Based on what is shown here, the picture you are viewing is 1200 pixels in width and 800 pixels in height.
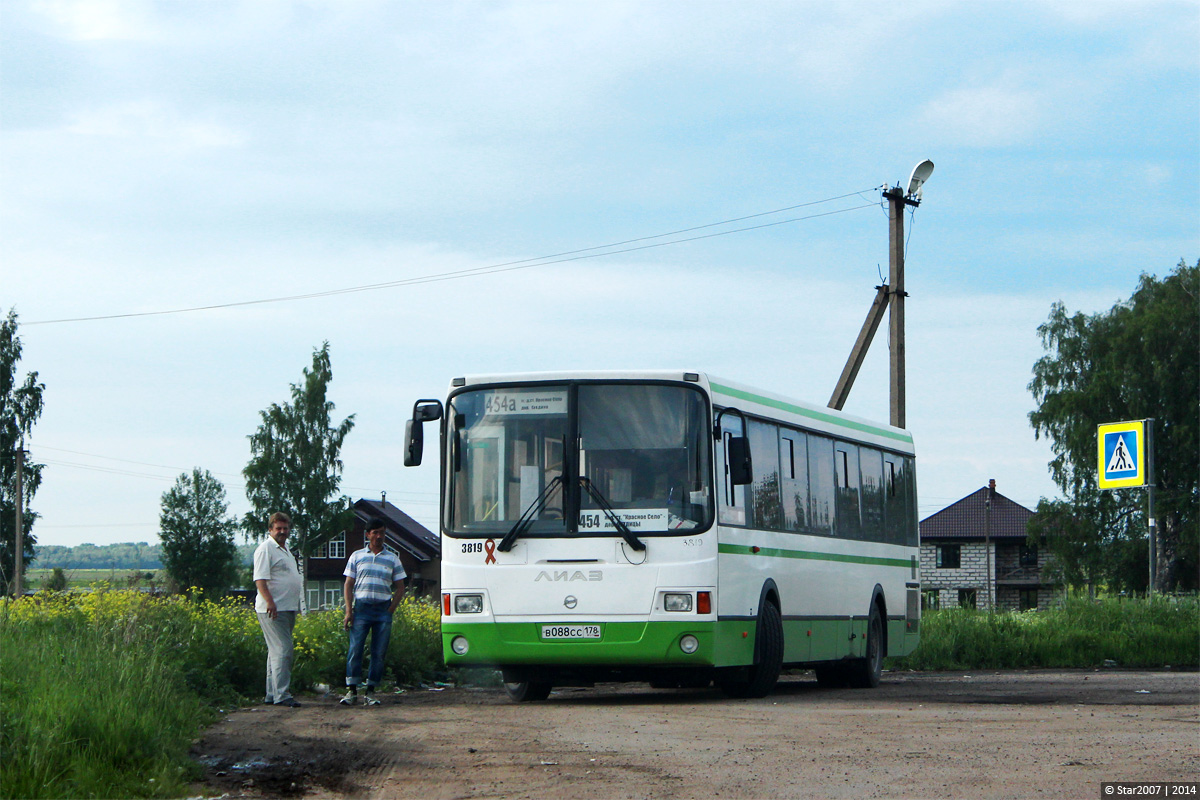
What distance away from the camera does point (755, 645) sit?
15.1m

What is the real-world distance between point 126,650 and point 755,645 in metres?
6.09

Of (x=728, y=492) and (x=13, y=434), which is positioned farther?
(x=13, y=434)

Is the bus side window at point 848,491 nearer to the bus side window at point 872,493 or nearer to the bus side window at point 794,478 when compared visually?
the bus side window at point 872,493

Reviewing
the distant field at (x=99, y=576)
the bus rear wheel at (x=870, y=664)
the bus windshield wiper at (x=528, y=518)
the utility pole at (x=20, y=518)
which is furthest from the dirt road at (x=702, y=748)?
the utility pole at (x=20, y=518)

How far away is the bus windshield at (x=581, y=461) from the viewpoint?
45.8 ft

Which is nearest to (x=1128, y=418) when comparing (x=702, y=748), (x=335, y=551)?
(x=702, y=748)

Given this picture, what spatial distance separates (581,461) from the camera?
554 inches

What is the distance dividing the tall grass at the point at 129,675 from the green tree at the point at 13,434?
142 ft

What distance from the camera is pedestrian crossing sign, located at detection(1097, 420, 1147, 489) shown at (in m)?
24.2

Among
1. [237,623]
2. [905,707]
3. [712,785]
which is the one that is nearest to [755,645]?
[905,707]

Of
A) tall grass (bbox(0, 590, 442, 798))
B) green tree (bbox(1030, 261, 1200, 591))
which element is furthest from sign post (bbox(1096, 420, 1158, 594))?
green tree (bbox(1030, 261, 1200, 591))

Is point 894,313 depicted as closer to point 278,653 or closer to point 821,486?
point 821,486

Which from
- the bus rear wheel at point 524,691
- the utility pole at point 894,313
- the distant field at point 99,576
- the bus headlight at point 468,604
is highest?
the utility pole at point 894,313

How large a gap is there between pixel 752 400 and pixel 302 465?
173ft
